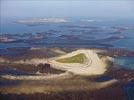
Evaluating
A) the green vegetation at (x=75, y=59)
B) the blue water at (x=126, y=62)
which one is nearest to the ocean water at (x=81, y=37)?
the blue water at (x=126, y=62)

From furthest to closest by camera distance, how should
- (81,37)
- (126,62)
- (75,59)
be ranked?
(81,37)
(126,62)
(75,59)

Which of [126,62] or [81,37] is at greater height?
[126,62]

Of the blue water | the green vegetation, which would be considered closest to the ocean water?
the blue water

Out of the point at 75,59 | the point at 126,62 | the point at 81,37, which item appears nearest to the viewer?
the point at 75,59

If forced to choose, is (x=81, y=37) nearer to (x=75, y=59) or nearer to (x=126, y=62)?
(x=126, y=62)

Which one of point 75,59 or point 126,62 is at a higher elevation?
point 75,59

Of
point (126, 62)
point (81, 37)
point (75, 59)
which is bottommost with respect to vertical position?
point (81, 37)

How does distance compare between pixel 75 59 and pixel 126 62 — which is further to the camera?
pixel 126 62

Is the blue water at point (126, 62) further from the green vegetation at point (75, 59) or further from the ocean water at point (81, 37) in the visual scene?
the green vegetation at point (75, 59)

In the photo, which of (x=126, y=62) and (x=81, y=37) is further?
(x=81, y=37)

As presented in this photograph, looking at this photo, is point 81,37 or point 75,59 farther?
point 81,37

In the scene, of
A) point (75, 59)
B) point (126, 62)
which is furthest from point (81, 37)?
point (75, 59)

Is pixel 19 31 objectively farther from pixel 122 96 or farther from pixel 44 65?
pixel 122 96
